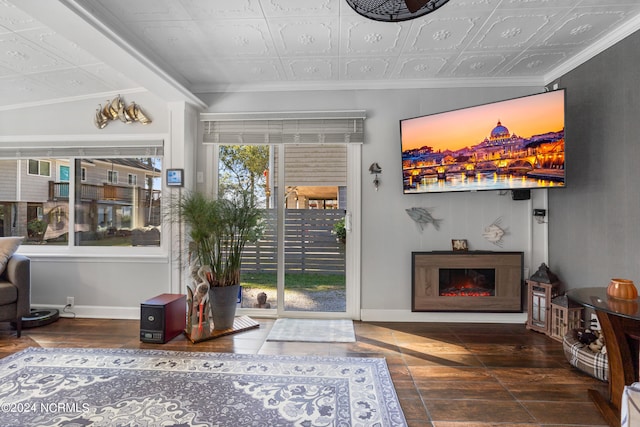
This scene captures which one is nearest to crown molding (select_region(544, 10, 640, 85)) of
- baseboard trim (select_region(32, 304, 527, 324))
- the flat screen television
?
the flat screen television

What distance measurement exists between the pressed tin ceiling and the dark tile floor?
2.39m

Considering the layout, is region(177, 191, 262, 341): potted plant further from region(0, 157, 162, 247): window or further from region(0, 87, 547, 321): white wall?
region(0, 157, 162, 247): window

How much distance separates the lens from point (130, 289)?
3480 mm

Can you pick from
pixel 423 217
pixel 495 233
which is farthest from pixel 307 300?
pixel 495 233

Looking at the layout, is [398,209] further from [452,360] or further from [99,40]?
[99,40]

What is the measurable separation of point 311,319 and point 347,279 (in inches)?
22.6

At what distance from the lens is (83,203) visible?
3.65 meters

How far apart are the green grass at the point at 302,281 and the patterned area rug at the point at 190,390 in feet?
3.59

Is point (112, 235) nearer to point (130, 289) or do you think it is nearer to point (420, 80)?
point (130, 289)

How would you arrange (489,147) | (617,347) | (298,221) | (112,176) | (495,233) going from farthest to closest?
(112,176) → (298,221) → (495,233) → (489,147) → (617,347)

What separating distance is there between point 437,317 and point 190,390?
96.6 inches

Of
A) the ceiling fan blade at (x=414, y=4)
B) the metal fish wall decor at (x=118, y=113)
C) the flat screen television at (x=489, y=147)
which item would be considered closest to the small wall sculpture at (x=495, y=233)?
the flat screen television at (x=489, y=147)

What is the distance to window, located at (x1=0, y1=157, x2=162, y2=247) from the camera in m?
3.62

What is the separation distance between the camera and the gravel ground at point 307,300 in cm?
352
